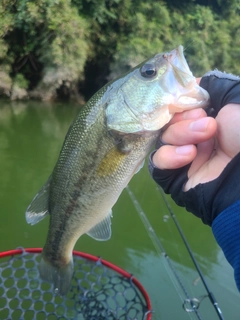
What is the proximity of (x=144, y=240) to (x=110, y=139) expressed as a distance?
3063 millimetres

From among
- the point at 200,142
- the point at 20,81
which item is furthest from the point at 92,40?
the point at 200,142

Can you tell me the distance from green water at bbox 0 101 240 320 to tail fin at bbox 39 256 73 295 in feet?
4.62

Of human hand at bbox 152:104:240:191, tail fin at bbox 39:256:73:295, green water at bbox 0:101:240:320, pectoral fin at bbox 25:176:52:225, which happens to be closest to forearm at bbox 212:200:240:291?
human hand at bbox 152:104:240:191

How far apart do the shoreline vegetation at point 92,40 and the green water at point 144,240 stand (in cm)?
713

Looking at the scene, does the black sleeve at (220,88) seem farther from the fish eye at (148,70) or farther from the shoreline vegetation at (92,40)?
the shoreline vegetation at (92,40)

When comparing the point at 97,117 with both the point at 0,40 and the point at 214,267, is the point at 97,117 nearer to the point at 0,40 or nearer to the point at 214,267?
the point at 214,267

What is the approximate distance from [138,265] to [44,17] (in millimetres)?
12089

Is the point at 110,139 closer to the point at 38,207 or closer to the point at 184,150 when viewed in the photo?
the point at 184,150

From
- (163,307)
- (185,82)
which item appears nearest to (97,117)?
(185,82)

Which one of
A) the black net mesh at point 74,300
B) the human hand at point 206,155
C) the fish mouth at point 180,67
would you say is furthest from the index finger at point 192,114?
the black net mesh at point 74,300

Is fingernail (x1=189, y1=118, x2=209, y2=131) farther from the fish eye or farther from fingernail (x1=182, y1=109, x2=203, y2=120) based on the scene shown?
the fish eye

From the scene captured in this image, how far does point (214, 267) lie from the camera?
166 inches

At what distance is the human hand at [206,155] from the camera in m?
1.39

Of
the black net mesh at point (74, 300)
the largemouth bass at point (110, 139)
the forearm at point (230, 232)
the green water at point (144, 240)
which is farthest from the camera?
the green water at point (144, 240)
